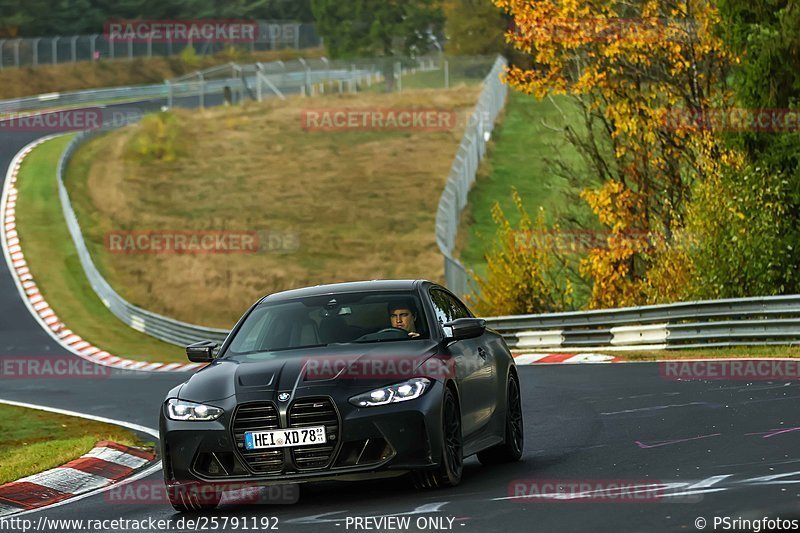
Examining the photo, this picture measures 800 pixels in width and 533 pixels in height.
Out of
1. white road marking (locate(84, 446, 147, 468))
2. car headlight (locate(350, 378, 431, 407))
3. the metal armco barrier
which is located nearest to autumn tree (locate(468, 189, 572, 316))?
the metal armco barrier

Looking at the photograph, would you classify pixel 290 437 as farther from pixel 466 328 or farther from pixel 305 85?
pixel 305 85

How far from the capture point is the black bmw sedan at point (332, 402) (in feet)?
33.6

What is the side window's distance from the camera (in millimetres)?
12039

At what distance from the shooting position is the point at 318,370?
34.6 ft

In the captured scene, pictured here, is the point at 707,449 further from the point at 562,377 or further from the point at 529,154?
the point at 529,154

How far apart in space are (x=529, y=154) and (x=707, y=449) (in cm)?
4871

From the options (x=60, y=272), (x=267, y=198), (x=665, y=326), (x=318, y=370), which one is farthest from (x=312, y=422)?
(x=267, y=198)

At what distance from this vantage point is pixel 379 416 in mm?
10203

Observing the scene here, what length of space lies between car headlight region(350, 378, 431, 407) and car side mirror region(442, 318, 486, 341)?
818 millimetres

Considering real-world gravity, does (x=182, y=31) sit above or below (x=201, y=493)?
below

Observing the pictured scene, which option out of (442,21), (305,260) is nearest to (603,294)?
(305,260)

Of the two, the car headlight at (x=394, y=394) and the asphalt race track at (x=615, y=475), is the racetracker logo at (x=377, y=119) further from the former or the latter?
the car headlight at (x=394, y=394)

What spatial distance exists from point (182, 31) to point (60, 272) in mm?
63890

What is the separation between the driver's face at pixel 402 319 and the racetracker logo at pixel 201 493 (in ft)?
4.83
